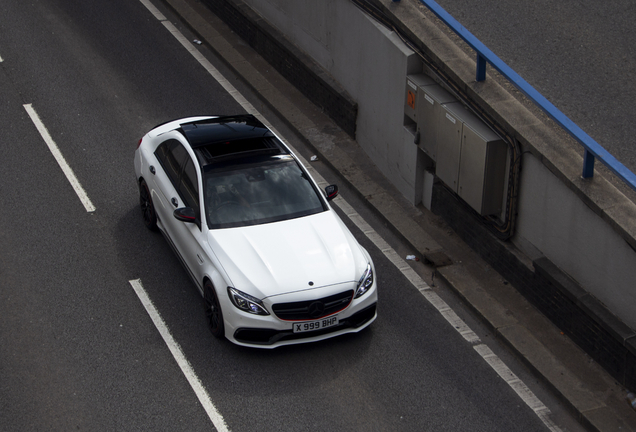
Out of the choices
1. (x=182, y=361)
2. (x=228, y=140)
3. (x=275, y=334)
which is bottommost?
(x=182, y=361)

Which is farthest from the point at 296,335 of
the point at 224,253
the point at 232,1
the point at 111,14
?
the point at 111,14

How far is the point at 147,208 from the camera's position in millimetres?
9969

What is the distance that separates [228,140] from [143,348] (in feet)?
8.96

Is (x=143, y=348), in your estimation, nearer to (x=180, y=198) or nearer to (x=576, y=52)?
(x=180, y=198)

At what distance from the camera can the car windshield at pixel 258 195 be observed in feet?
28.1

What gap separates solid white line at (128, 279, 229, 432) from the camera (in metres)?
7.34

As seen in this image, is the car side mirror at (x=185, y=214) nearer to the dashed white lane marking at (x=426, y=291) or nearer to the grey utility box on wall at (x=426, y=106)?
the dashed white lane marking at (x=426, y=291)

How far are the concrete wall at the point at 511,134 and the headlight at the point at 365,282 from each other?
2.06 m

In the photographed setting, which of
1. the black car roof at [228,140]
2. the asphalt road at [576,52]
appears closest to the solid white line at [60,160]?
the black car roof at [228,140]

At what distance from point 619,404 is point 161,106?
8623 mm

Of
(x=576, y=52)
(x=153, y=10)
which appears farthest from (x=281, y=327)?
(x=153, y=10)

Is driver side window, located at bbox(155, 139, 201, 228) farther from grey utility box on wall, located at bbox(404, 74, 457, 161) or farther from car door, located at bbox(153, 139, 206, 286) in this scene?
grey utility box on wall, located at bbox(404, 74, 457, 161)

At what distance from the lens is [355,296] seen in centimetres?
810

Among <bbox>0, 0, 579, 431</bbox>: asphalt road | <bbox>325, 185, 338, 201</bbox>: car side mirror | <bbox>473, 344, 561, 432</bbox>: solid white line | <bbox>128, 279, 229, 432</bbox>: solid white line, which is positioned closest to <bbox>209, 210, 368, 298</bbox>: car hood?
<bbox>325, 185, 338, 201</bbox>: car side mirror
